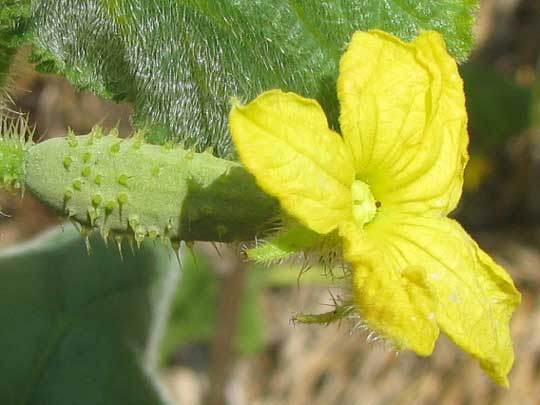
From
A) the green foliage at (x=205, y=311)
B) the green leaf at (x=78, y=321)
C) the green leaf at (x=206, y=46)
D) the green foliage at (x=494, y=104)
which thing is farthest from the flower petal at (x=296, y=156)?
the green foliage at (x=494, y=104)

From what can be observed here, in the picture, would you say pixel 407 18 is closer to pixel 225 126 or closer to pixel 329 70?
pixel 329 70

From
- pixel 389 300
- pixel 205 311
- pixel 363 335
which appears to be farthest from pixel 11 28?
pixel 363 335

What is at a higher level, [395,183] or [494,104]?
[395,183]

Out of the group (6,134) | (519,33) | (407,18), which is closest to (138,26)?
(6,134)

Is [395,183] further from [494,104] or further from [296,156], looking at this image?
[494,104]

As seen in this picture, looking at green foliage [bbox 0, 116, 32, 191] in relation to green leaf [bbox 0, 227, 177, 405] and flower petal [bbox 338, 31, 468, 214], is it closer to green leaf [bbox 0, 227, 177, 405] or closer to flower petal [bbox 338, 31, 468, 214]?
flower petal [bbox 338, 31, 468, 214]

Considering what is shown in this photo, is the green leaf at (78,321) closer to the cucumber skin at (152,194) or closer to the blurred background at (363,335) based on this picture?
the cucumber skin at (152,194)
